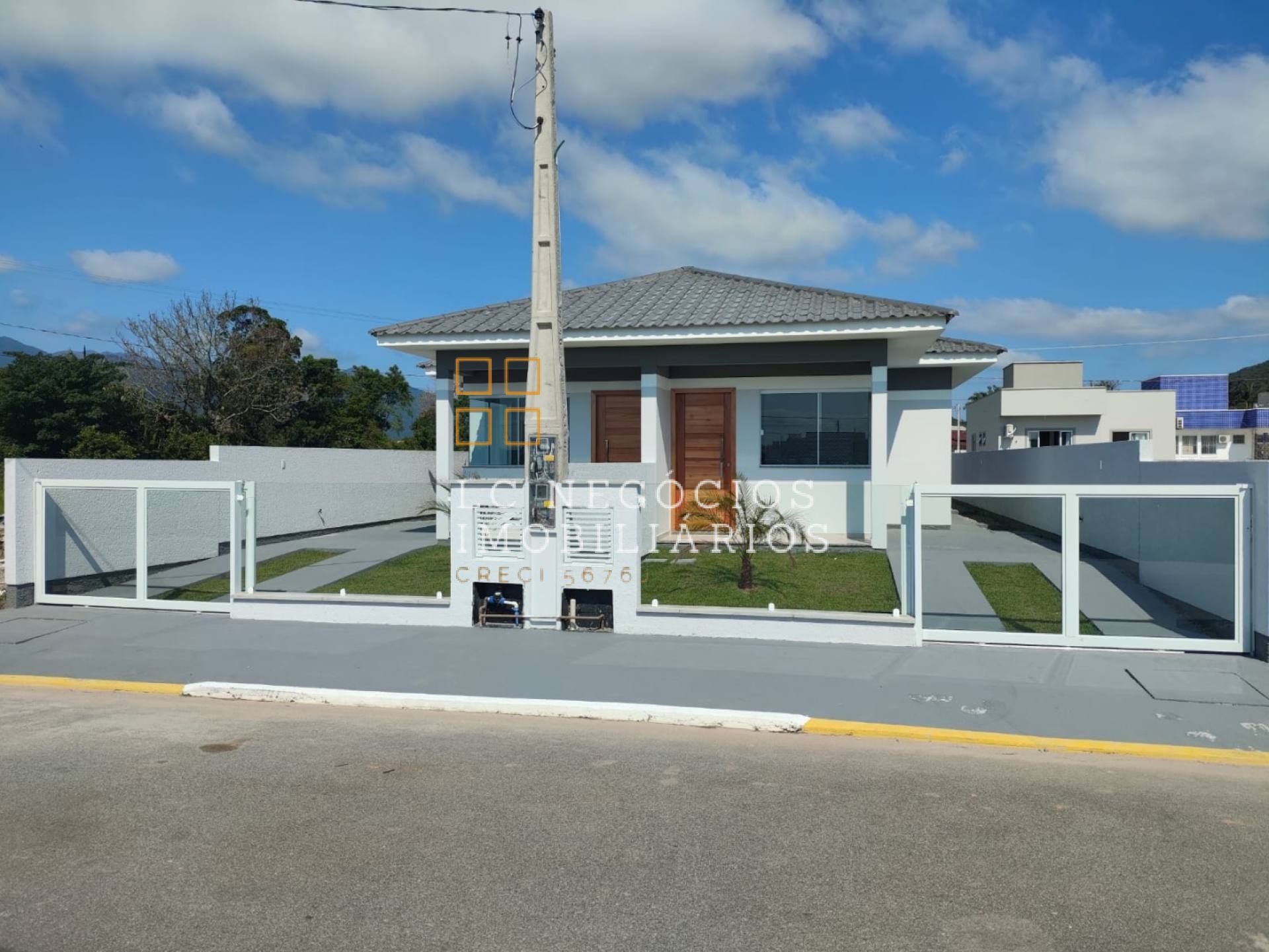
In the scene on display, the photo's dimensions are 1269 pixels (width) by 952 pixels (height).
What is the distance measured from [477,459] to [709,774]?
1252 cm

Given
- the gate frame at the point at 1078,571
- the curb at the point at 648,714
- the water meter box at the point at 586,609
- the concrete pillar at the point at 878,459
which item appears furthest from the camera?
the concrete pillar at the point at 878,459

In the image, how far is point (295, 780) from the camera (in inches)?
224

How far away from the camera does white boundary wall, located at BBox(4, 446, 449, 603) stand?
37.2ft

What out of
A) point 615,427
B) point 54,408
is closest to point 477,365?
point 615,427

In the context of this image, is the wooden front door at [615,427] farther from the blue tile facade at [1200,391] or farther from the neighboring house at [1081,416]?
the blue tile facade at [1200,391]

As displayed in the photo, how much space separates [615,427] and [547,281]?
6.33m

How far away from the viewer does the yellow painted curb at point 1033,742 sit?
611 centimetres

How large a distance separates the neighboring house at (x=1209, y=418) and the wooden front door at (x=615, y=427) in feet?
131

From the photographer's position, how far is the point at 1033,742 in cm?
643

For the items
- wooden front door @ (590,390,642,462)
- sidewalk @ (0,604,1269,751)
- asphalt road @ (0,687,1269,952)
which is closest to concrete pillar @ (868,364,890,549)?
wooden front door @ (590,390,642,462)

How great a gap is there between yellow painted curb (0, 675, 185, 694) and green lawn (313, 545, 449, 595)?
3444 mm

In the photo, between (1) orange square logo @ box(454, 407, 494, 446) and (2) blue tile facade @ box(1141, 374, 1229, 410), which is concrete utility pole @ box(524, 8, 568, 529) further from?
(2) blue tile facade @ box(1141, 374, 1229, 410)

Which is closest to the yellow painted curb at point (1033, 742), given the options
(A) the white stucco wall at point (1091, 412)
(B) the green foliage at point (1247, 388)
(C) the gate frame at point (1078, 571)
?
(C) the gate frame at point (1078, 571)

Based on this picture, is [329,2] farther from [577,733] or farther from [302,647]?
[577,733]
